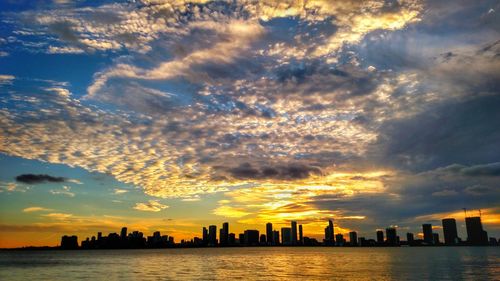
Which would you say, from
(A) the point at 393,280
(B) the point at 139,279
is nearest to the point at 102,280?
(B) the point at 139,279

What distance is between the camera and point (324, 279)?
92.2m

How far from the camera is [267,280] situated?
90.5m

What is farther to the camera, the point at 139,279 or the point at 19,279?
the point at 19,279

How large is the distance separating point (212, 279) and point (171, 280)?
9827 mm

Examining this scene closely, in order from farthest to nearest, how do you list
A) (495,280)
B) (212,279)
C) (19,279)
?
(19,279)
(212,279)
(495,280)

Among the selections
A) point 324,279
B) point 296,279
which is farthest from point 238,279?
point 324,279

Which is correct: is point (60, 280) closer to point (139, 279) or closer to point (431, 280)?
point (139, 279)

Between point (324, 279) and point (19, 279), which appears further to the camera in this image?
point (19, 279)

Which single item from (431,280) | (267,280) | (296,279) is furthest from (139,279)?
(431,280)

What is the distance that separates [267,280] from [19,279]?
66.3 m

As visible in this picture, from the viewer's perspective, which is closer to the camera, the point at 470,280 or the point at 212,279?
the point at 470,280

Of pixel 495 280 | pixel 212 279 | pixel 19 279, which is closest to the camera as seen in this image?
pixel 495 280

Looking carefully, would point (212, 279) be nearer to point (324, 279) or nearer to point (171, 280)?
point (171, 280)

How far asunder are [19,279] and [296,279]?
239ft
